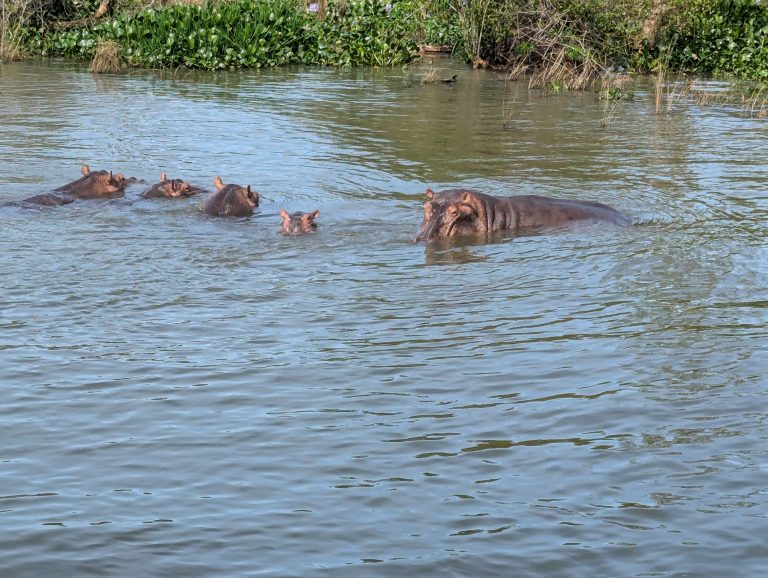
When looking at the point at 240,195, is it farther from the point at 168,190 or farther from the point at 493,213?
the point at 493,213

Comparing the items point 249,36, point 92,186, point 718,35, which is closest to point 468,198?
point 92,186

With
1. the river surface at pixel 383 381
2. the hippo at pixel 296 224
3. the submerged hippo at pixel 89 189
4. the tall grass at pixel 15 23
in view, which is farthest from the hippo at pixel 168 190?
the tall grass at pixel 15 23

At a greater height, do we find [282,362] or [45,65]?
[45,65]

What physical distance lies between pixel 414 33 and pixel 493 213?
45.1 ft

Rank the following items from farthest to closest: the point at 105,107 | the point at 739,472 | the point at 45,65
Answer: the point at 45,65 → the point at 105,107 → the point at 739,472

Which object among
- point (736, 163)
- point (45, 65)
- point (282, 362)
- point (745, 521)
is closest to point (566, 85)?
point (736, 163)

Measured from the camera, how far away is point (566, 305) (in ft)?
25.0

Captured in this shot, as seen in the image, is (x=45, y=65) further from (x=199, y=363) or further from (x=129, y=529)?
(x=129, y=529)

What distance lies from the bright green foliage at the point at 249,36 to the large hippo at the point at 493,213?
1227 centimetres

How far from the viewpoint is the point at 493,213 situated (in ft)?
31.9

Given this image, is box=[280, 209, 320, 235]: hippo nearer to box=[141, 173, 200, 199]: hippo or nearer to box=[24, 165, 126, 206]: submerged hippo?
box=[141, 173, 200, 199]: hippo

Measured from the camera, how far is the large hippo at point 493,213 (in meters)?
9.51

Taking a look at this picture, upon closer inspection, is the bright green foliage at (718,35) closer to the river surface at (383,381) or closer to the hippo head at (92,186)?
the river surface at (383,381)

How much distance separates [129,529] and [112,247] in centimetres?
490
